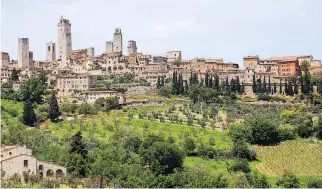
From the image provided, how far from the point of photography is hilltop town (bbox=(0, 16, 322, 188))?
109ft

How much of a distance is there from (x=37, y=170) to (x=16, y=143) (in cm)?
534

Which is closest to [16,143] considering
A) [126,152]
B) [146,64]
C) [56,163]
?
[56,163]

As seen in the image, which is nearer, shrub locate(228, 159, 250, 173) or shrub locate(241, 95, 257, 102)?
shrub locate(228, 159, 250, 173)

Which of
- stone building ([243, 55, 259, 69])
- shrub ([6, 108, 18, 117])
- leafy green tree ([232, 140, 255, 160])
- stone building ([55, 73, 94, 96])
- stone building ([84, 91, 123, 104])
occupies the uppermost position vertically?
stone building ([243, 55, 259, 69])

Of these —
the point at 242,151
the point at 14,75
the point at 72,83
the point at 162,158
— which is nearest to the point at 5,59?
the point at 14,75

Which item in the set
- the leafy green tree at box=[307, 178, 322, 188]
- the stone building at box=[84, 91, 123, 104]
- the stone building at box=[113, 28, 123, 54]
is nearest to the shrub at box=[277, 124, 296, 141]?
the leafy green tree at box=[307, 178, 322, 188]

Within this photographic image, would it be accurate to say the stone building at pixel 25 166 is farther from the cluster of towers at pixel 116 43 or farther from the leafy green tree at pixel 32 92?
the cluster of towers at pixel 116 43

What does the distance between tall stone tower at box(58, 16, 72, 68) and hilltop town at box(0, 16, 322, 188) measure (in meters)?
0.19

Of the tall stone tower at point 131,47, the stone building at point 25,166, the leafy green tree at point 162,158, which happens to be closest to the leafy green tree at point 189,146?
the leafy green tree at point 162,158

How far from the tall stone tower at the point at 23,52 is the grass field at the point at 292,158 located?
4103cm

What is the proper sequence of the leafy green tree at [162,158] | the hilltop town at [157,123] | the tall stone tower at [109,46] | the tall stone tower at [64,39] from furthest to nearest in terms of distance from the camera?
the tall stone tower at [109,46], the tall stone tower at [64,39], the leafy green tree at [162,158], the hilltop town at [157,123]

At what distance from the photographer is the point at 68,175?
3275 cm

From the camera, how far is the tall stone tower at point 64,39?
261 ft

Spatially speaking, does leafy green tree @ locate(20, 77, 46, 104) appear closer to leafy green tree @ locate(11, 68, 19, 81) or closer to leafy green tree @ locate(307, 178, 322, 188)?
leafy green tree @ locate(11, 68, 19, 81)
